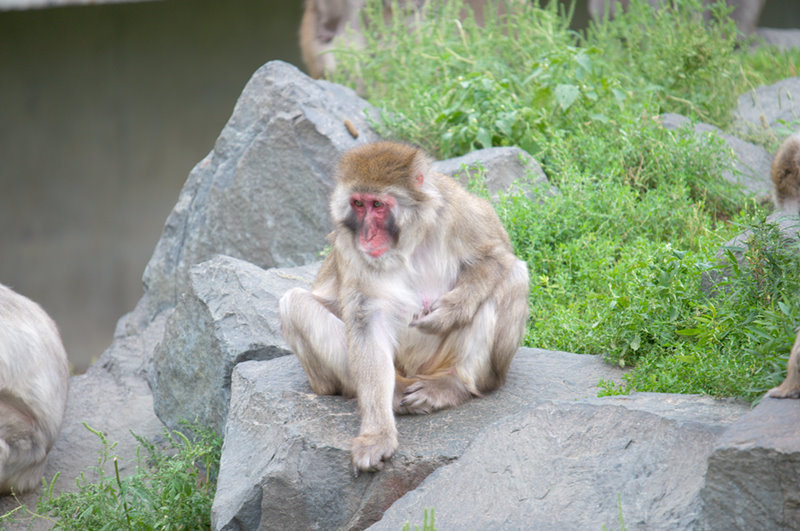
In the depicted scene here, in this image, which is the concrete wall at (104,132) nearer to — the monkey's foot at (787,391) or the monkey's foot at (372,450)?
the monkey's foot at (372,450)

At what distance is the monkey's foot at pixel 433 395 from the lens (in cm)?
381

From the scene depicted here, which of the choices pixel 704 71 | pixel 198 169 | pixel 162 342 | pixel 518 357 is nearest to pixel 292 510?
pixel 518 357

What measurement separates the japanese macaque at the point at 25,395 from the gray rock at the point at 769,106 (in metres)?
5.70

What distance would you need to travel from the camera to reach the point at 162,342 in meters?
5.46

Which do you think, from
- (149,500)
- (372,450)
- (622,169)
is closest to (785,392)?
(372,450)

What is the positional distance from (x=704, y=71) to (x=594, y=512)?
18.2 feet

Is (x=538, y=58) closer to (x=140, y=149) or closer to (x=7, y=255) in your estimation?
(x=140, y=149)

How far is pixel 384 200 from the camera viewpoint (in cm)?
376

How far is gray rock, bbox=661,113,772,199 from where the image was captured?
6.31m

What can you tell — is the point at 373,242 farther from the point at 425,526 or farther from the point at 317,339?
the point at 425,526

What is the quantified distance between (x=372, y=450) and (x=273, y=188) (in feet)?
11.8

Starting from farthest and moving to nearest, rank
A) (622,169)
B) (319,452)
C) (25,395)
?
(622,169), (25,395), (319,452)

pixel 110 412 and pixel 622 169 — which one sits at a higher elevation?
pixel 622 169

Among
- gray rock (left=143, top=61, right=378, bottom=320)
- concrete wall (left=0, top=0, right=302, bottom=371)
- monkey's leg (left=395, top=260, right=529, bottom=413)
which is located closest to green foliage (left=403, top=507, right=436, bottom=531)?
monkey's leg (left=395, top=260, right=529, bottom=413)
